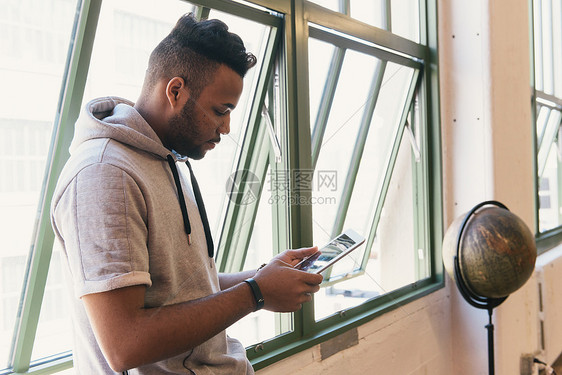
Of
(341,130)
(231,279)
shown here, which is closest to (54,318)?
(231,279)

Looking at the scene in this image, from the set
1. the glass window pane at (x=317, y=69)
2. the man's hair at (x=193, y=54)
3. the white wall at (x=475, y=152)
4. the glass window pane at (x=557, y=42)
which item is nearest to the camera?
the man's hair at (x=193, y=54)

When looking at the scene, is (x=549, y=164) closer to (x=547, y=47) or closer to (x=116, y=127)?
(x=547, y=47)

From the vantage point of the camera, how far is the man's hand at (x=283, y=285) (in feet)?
3.19

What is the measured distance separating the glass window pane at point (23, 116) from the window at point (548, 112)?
3918 mm

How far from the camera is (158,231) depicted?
2.89 feet

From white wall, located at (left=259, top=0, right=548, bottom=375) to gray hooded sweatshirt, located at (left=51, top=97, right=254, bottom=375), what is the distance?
5.98 ft

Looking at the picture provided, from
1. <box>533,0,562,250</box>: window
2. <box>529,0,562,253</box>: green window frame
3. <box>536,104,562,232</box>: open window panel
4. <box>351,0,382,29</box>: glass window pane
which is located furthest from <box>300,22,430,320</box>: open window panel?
<box>536,104,562,232</box>: open window panel

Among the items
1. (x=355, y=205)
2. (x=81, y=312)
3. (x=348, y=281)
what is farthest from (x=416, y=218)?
(x=81, y=312)

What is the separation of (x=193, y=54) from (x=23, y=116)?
0.59 meters

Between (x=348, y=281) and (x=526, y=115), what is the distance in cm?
162

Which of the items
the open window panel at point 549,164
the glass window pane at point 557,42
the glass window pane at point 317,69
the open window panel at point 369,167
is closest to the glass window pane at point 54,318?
the open window panel at point 369,167

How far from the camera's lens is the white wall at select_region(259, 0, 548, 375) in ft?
8.89

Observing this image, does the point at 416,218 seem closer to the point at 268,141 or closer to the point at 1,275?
the point at 268,141

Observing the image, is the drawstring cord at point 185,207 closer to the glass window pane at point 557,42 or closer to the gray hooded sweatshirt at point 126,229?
the gray hooded sweatshirt at point 126,229
